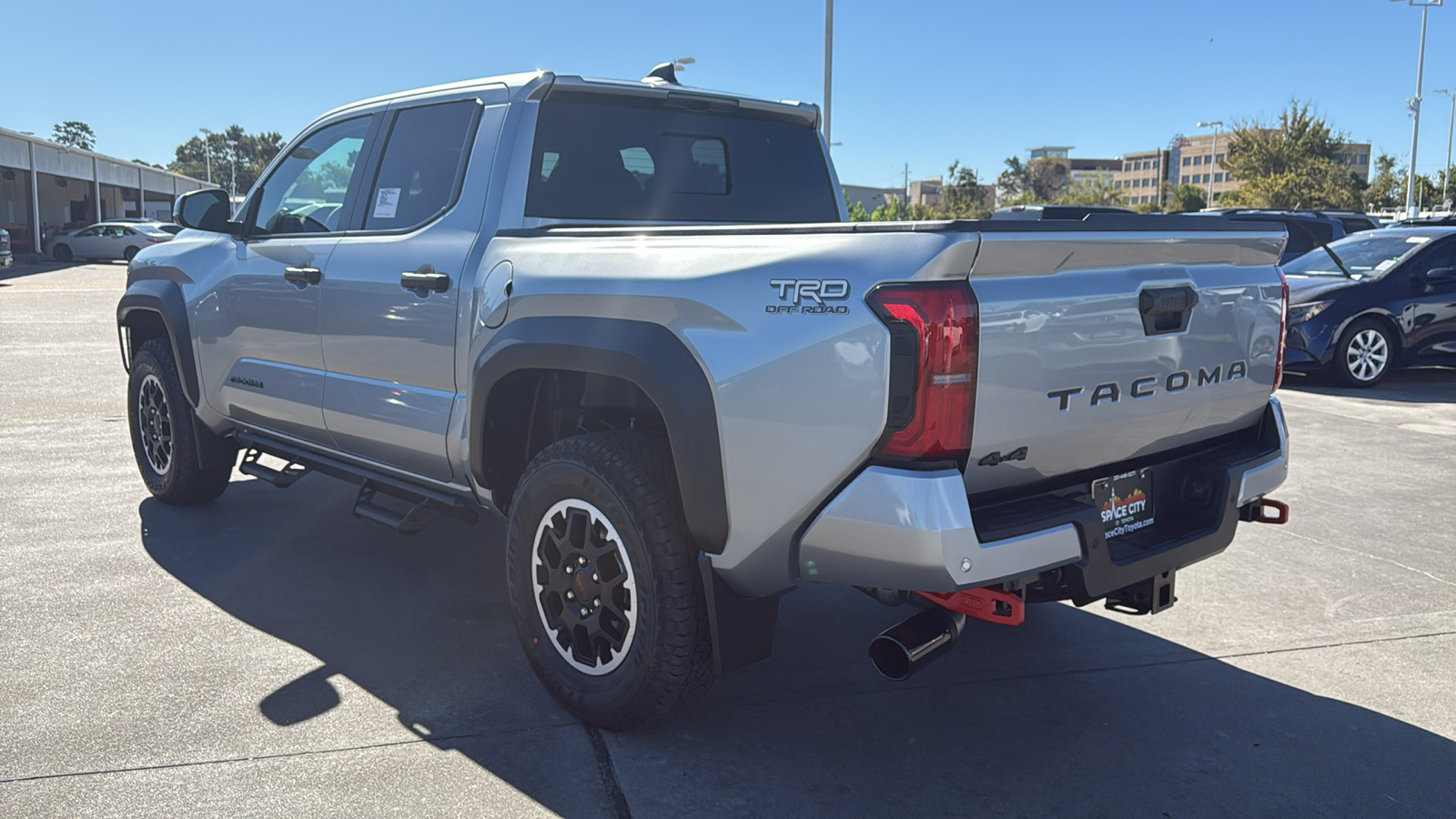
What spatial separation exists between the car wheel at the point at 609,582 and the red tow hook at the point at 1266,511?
1.81 meters

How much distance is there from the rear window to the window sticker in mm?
752

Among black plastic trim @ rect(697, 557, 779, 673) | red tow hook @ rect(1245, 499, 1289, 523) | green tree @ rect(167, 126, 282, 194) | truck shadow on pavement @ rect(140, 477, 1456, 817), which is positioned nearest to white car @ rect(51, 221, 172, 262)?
truck shadow on pavement @ rect(140, 477, 1456, 817)

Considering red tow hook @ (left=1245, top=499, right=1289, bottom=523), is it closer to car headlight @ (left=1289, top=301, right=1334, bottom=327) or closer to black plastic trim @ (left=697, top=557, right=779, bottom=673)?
black plastic trim @ (left=697, top=557, right=779, bottom=673)

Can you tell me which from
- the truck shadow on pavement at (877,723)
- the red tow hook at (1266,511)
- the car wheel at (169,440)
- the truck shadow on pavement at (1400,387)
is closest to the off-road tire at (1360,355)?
the truck shadow on pavement at (1400,387)

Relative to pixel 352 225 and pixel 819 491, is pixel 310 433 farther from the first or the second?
pixel 819 491

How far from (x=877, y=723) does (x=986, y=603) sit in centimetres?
79

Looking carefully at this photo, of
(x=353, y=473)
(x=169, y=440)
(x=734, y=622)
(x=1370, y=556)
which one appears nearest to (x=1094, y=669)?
(x=734, y=622)

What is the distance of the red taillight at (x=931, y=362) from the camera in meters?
2.60

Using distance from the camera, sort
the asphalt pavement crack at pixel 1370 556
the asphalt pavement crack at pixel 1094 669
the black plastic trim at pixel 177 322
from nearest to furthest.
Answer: the asphalt pavement crack at pixel 1094 669 → the asphalt pavement crack at pixel 1370 556 → the black plastic trim at pixel 177 322

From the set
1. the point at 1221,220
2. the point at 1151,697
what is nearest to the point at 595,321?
the point at 1221,220

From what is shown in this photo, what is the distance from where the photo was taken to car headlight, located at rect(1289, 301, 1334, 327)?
11016mm

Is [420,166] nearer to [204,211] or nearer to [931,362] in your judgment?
[204,211]

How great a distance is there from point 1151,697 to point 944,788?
1037mm

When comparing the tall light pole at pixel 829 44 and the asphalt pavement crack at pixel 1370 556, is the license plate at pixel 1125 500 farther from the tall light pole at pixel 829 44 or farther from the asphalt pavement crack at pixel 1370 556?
the tall light pole at pixel 829 44
